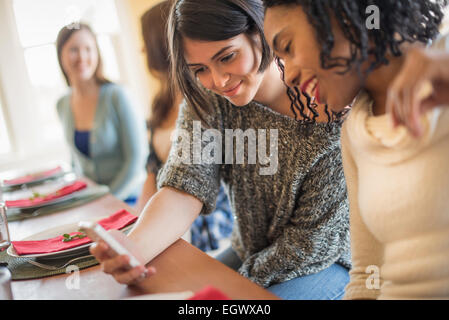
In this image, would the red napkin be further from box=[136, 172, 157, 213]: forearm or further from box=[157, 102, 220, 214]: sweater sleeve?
box=[157, 102, 220, 214]: sweater sleeve

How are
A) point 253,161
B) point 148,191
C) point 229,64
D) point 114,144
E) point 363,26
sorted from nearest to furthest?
1. point 363,26
2. point 229,64
3. point 253,161
4. point 148,191
5. point 114,144

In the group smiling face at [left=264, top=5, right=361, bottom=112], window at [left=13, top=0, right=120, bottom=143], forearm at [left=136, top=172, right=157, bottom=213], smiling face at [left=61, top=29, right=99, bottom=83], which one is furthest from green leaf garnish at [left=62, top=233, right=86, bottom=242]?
window at [left=13, top=0, right=120, bottom=143]

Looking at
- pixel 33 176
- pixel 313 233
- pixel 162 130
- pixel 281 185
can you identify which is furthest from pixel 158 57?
pixel 313 233

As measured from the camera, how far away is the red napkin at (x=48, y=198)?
4.33 feet

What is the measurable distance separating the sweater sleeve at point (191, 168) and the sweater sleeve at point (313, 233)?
22cm

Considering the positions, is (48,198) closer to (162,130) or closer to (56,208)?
(56,208)

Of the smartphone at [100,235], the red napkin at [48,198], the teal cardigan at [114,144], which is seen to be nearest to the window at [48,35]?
the teal cardigan at [114,144]

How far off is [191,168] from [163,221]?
17cm

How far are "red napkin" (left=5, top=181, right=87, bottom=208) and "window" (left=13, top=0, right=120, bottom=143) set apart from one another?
2.11 m

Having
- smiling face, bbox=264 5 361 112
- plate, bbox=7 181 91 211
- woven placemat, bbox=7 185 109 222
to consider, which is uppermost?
smiling face, bbox=264 5 361 112

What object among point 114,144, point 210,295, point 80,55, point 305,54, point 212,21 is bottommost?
point 210,295

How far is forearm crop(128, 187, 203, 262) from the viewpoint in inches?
31.8

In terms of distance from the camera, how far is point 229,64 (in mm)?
950
